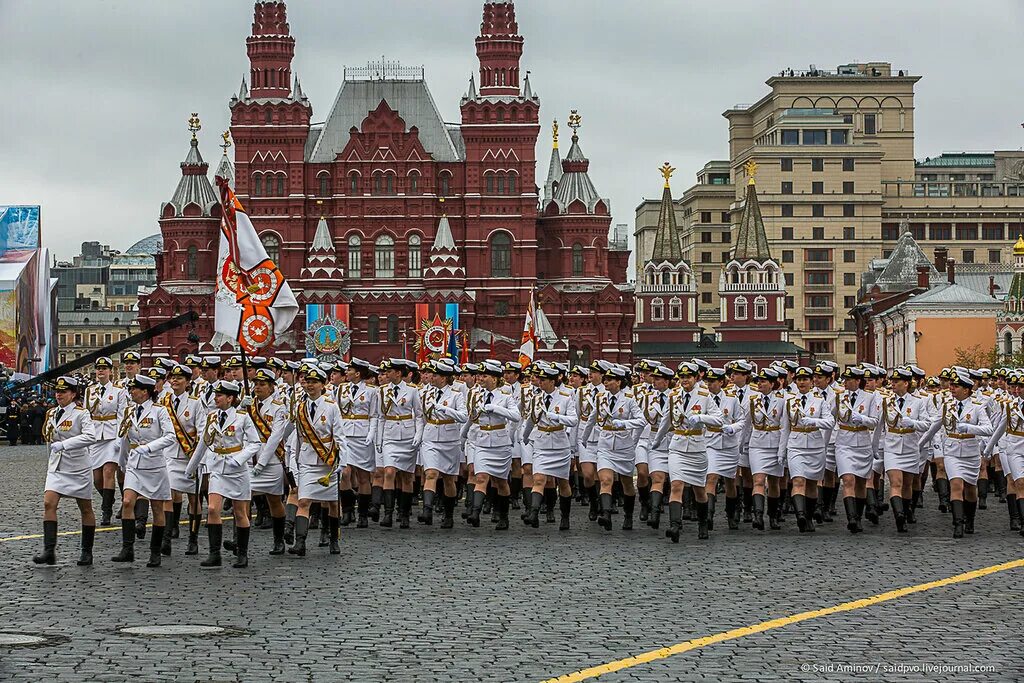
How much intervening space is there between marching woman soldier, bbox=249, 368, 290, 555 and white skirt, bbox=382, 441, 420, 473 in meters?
3.58

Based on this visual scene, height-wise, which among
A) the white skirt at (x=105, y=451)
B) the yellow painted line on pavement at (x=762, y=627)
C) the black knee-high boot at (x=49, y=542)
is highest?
the white skirt at (x=105, y=451)

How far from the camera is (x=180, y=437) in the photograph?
16.3 m

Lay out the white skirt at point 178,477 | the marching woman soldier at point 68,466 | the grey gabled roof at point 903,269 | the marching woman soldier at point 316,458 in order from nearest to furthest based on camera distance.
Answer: the marching woman soldier at point 68,466
the marching woman soldier at point 316,458
the white skirt at point 178,477
the grey gabled roof at point 903,269

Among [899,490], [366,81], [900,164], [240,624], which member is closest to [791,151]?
[900,164]

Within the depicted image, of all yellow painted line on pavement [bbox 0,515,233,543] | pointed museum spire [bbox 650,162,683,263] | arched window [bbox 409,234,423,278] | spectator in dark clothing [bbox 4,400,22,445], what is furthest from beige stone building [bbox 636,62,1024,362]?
yellow painted line on pavement [bbox 0,515,233,543]

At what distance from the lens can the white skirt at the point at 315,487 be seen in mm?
16297

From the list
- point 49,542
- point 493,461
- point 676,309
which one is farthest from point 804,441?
point 676,309

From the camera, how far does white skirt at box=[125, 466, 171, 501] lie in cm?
1569

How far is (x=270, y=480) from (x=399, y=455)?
4.33 meters

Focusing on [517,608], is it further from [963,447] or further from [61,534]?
[963,447]

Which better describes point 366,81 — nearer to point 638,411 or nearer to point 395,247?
point 395,247

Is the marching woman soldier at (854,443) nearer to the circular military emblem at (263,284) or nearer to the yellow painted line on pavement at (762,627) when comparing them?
the yellow painted line on pavement at (762,627)

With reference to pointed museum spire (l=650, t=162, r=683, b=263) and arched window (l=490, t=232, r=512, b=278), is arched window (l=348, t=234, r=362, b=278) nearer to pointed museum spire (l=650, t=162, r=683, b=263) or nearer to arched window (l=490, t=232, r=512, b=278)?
arched window (l=490, t=232, r=512, b=278)

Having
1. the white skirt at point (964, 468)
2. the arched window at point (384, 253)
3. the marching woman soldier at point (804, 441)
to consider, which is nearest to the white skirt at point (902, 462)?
the white skirt at point (964, 468)
